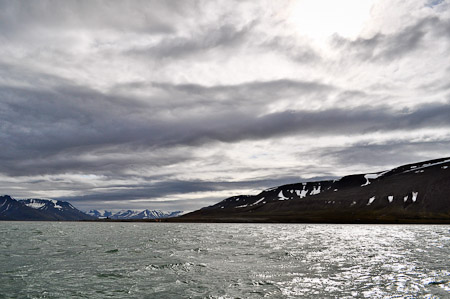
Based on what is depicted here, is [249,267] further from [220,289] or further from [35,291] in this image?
[35,291]

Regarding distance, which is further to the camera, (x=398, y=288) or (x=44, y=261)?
(x=44, y=261)

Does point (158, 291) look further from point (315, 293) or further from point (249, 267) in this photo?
point (249, 267)

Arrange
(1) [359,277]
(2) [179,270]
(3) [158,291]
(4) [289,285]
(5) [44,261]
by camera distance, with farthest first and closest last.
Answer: (5) [44,261]
(2) [179,270]
(1) [359,277]
(4) [289,285]
(3) [158,291]

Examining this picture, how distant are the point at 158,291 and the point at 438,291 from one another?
728 inches

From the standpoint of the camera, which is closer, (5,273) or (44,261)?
(5,273)

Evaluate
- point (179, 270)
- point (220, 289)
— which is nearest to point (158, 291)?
point (220, 289)

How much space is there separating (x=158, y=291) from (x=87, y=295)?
4.41m

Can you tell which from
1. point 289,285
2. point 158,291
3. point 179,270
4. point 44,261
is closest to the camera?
point 158,291

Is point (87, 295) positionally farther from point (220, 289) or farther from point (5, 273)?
point (5, 273)

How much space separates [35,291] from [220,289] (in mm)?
12061

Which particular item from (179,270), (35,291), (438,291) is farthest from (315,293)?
(35,291)

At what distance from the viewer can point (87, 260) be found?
36469mm

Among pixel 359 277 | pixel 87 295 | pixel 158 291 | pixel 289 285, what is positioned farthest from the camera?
pixel 359 277

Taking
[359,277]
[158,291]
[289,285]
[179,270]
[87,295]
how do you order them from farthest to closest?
[179,270] → [359,277] → [289,285] → [158,291] → [87,295]
